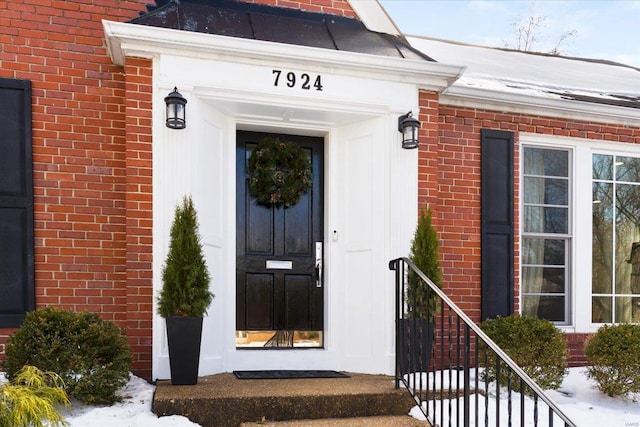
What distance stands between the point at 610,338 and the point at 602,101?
2641mm

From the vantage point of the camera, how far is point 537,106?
18.5 feet

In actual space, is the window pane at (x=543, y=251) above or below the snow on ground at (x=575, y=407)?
above

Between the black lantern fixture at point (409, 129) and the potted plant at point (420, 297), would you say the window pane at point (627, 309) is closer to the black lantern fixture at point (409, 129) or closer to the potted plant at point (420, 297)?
the potted plant at point (420, 297)

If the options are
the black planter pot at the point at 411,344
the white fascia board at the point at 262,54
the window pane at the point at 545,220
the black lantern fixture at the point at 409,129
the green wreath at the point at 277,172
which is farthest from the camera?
the window pane at the point at 545,220

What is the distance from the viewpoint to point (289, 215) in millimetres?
5078

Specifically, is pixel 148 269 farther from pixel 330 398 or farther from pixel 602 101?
pixel 602 101

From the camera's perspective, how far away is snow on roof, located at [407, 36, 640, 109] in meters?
5.93

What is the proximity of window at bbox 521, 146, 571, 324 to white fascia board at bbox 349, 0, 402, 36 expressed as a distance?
196cm

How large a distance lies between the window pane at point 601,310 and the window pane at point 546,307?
14.4 inches

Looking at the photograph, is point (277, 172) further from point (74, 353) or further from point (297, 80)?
point (74, 353)

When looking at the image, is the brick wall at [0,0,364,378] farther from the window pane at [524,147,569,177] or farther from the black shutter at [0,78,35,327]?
the window pane at [524,147,569,177]

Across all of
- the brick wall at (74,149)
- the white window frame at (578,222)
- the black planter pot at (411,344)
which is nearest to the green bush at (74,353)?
the brick wall at (74,149)

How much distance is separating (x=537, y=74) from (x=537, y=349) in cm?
357

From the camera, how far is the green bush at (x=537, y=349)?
455cm
